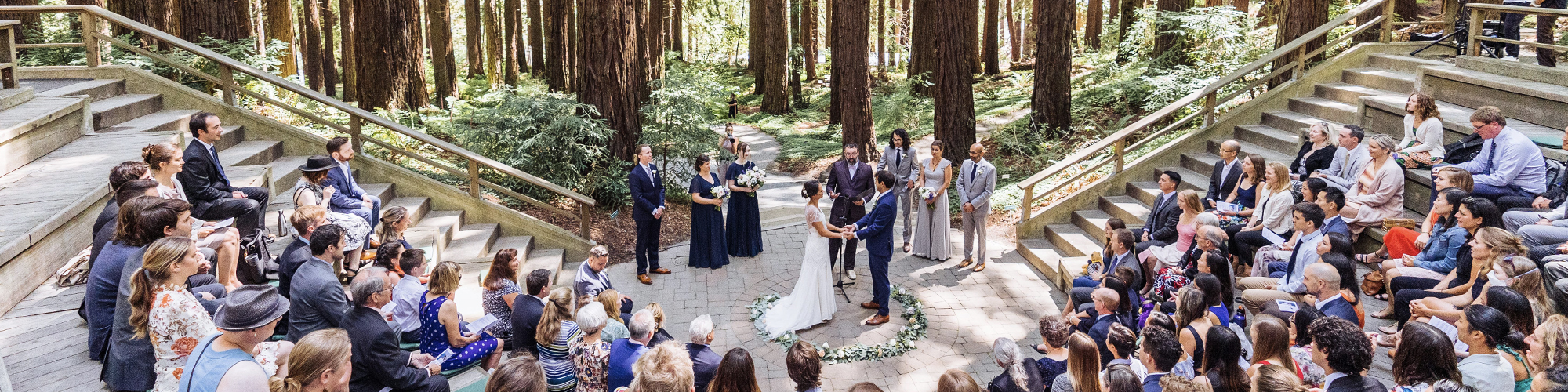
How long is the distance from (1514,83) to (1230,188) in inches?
143

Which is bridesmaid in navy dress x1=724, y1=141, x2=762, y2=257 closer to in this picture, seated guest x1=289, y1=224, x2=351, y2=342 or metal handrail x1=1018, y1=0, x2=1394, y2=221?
metal handrail x1=1018, y1=0, x2=1394, y2=221

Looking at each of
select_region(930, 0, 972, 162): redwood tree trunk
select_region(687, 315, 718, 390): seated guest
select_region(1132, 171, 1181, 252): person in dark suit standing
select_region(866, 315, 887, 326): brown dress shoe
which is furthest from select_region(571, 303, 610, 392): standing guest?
select_region(930, 0, 972, 162): redwood tree trunk

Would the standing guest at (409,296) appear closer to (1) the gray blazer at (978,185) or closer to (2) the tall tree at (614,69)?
(1) the gray blazer at (978,185)

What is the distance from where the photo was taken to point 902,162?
1037 cm

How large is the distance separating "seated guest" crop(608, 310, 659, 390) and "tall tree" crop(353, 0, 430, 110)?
12.4 m

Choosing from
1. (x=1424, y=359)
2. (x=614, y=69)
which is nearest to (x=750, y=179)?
(x=614, y=69)

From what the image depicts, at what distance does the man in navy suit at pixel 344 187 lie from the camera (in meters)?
7.40

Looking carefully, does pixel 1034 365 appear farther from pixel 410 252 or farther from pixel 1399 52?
pixel 1399 52

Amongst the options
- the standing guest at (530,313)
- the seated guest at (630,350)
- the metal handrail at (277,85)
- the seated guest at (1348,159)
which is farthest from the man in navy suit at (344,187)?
the seated guest at (1348,159)

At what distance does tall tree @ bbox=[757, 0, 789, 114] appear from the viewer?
73.7 feet

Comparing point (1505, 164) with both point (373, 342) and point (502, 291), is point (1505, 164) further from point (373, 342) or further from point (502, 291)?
point (373, 342)

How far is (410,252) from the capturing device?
18.6 feet

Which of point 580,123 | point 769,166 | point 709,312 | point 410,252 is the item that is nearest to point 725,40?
point 769,166

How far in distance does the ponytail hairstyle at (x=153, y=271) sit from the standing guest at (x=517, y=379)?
Result: 1.85m
